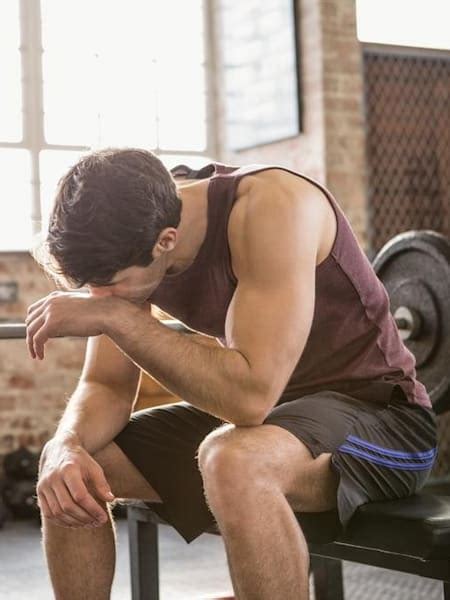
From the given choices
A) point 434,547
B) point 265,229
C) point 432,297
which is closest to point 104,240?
point 265,229

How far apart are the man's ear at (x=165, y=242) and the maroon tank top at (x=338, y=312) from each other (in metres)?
0.07

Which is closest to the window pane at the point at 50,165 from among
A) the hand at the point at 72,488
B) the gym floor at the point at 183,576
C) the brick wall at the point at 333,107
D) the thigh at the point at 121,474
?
the brick wall at the point at 333,107

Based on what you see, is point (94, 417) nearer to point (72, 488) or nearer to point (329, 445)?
point (72, 488)

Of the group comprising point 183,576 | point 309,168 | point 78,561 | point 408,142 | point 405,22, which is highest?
point 405,22

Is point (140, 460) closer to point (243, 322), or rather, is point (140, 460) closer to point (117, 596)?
point (243, 322)

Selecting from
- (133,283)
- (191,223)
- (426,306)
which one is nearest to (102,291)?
(133,283)

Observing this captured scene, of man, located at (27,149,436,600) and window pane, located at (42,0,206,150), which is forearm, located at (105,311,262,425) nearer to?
man, located at (27,149,436,600)

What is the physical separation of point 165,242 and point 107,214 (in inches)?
4.7

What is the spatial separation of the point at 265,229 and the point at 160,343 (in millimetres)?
232

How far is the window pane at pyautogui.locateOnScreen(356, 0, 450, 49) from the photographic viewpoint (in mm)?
5348

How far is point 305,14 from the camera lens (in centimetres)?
514

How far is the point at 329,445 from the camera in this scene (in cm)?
157

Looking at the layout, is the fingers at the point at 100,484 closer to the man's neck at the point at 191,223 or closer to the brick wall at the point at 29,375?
the man's neck at the point at 191,223

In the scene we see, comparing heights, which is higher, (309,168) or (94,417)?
(309,168)
